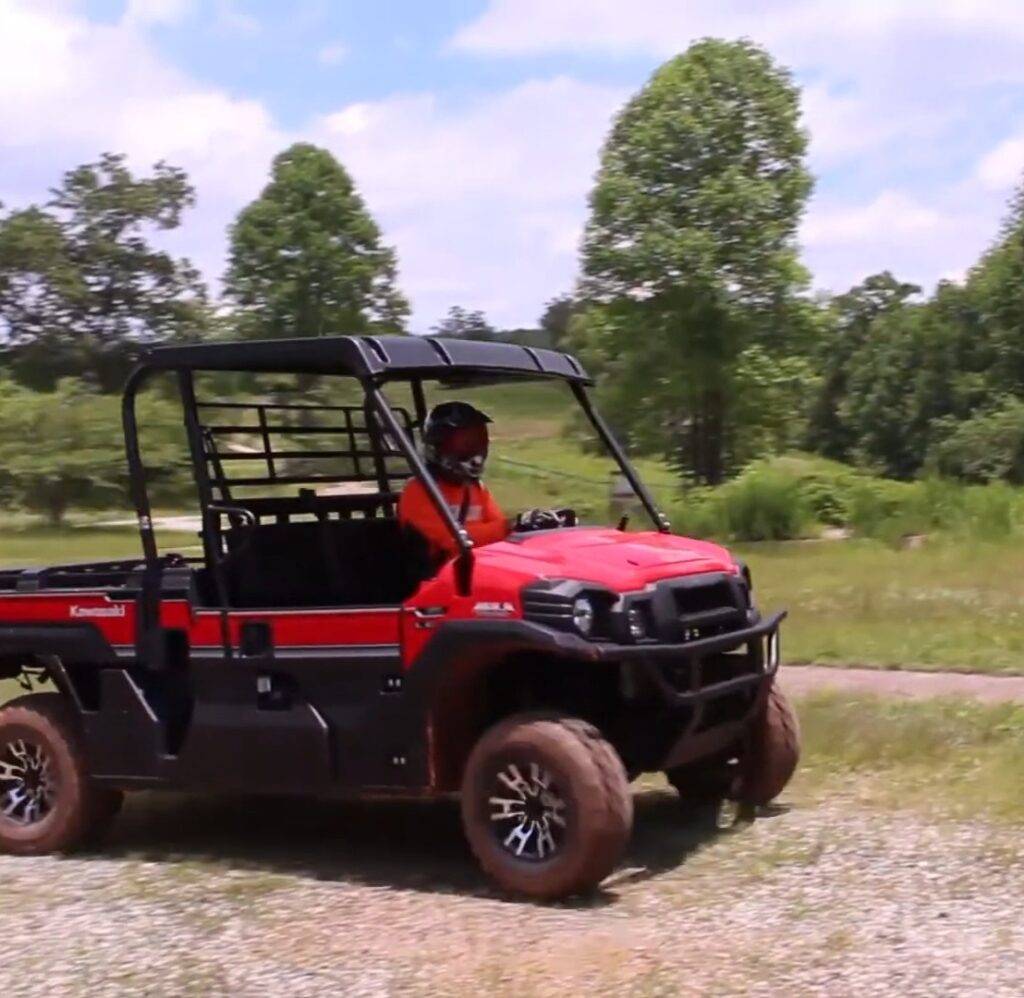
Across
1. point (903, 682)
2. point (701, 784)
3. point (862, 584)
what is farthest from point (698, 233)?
point (701, 784)

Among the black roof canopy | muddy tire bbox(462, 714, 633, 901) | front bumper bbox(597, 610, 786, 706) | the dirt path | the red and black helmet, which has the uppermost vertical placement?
the black roof canopy

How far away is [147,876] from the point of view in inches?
319

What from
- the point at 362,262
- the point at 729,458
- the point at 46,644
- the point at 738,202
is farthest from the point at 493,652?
the point at 362,262

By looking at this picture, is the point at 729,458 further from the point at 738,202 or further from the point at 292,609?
the point at 292,609

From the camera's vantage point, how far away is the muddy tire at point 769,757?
344 inches

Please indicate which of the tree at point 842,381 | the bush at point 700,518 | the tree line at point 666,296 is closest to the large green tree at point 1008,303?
the tree line at point 666,296

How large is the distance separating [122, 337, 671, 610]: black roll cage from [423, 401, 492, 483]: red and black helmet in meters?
0.23

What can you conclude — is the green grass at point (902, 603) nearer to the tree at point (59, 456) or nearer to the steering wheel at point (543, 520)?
the steering wheel at point (543, 520)

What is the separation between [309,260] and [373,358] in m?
42.6

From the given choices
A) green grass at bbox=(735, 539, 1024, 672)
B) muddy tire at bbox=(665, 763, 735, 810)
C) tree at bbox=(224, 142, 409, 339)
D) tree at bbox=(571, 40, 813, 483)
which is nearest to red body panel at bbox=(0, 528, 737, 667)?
muddy tire at bbox=(665, 763, 735, 810)

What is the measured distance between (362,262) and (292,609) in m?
42.4

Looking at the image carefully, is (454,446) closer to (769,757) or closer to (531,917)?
(769,757)

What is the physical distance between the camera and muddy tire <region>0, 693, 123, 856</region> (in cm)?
872

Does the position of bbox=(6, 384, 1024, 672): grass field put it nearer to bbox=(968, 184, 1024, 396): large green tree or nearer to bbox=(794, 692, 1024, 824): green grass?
bbox=(794, 692, 1024, 824): green grass
